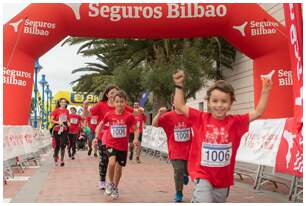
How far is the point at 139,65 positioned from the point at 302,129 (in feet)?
75.8

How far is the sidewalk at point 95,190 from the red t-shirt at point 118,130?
79 cm

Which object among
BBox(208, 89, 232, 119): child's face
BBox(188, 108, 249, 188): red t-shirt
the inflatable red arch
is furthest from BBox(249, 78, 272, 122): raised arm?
the inflatable red arch

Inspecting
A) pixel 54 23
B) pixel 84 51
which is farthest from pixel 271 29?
pixel 84 51

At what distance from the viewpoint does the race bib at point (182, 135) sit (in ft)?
24.2

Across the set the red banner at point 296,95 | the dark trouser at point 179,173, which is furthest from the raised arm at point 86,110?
the red banner at point 296,95

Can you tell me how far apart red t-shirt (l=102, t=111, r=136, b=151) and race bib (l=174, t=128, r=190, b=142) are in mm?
727

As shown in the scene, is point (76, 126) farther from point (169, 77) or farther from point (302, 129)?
point (302, 129)

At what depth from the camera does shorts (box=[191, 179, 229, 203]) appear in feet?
14.8

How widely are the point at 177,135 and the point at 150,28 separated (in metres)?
5.37

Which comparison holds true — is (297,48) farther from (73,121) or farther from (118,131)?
(73,121)

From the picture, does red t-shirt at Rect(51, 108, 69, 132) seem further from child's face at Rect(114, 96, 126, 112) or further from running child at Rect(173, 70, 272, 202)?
running child at Rect(173, 70, 272, 202)

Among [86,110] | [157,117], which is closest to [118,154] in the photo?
[157,117]

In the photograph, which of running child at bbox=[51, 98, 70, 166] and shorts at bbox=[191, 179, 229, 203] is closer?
shorts at bbox=[191, 179, 229, 203]

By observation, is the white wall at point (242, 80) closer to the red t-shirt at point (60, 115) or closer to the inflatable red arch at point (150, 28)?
the inflatable red arch at point (150, 28)
